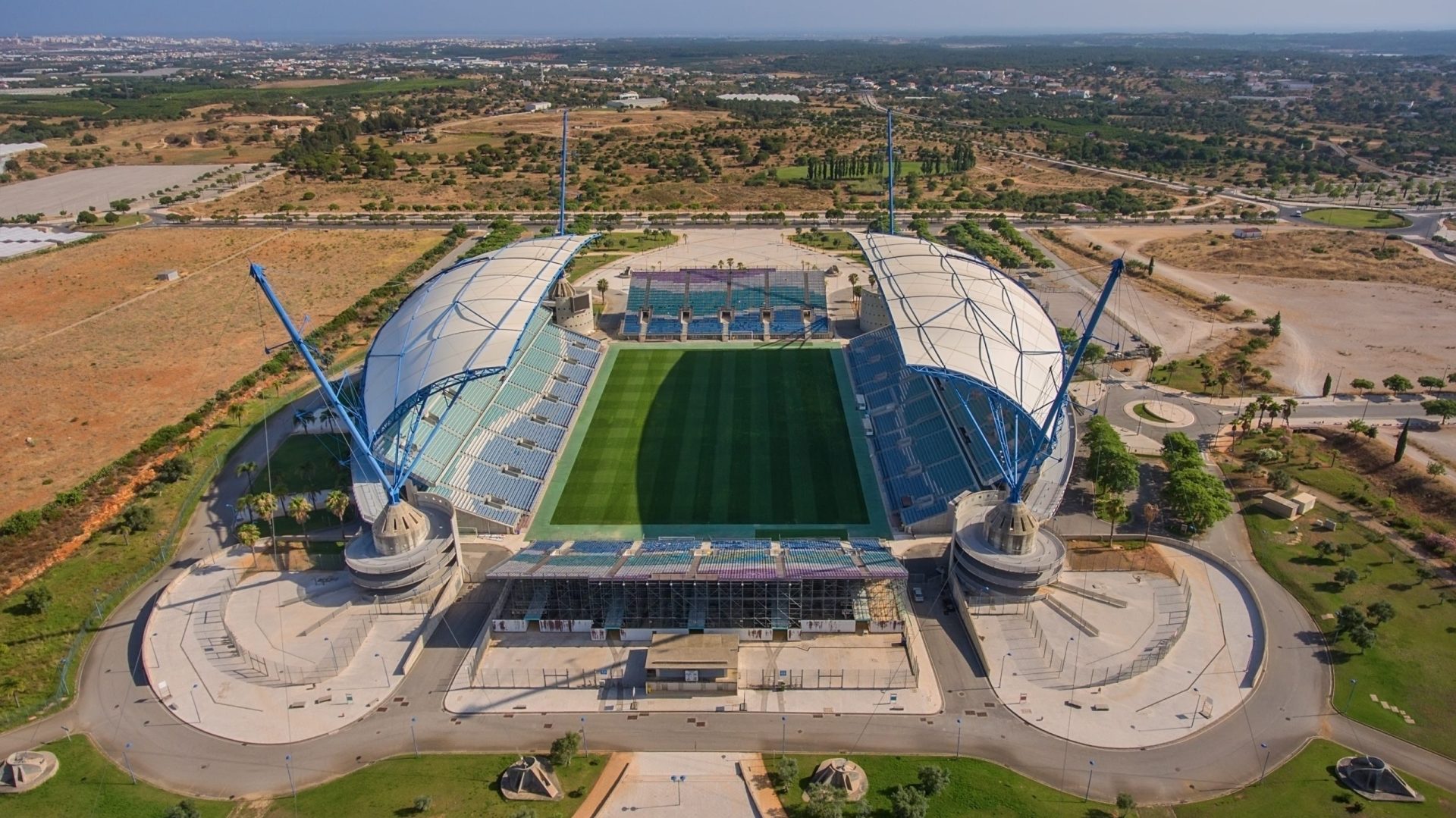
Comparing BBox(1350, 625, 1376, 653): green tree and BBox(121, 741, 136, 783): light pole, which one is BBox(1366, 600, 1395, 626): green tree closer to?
BBox(1350, 625, 1376, 653): green tree

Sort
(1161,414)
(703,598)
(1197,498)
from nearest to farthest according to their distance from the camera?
1. (703,598)
2. (1197,498)
3. (1161,414)

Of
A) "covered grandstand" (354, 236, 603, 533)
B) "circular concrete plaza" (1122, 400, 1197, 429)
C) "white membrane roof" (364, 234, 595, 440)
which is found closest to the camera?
"covered grandstand" (354, 236, 603, 533)

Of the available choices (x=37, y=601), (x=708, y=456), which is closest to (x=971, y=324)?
(x=708, y=456)

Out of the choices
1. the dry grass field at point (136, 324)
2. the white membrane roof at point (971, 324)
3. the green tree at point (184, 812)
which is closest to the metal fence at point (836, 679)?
the white membrane roof at point (971, 324)

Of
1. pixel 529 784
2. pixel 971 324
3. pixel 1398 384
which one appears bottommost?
pixel 529 784

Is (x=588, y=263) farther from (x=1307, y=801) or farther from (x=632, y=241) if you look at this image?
(x=1307, y=801)

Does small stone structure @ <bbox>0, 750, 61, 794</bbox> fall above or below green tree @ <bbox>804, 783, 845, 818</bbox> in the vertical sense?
below

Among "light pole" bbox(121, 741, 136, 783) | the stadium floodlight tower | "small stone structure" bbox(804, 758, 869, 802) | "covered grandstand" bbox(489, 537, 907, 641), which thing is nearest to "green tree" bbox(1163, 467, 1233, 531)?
"covered grandstand" bbox(489, 537, 907, 641)
